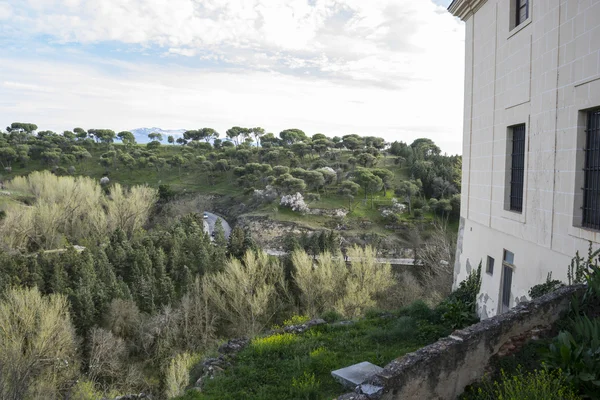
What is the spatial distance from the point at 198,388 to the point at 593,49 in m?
9.13

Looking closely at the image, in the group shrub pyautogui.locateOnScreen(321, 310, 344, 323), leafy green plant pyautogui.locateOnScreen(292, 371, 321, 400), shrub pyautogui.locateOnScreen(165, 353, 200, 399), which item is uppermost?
leafy green plant pyautogui.locateOnScreen(292, 371, 321, 400)

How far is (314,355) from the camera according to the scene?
8305mm

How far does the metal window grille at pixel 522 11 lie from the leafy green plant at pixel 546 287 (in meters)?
5.45

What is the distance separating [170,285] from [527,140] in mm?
22206

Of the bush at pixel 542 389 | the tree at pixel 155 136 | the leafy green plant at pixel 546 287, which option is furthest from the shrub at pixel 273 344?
the tree at pixel 155 136

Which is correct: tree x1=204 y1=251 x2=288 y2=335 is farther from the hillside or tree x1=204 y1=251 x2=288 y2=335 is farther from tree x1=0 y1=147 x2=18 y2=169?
tree x1=0 y1=147 x2=18 y2=169

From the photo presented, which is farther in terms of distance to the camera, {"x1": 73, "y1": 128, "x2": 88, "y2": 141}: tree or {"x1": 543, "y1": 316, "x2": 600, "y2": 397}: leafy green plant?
{"x1": 73, "y1": 128, "x2": 88, "y2": 141}: tree

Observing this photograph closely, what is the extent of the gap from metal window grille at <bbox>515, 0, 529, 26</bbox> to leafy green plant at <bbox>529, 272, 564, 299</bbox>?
545 cm

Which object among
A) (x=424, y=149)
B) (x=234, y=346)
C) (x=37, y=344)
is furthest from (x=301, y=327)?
(x=424, y=149)

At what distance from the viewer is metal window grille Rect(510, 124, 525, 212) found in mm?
8445

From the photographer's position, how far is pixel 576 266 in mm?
6125

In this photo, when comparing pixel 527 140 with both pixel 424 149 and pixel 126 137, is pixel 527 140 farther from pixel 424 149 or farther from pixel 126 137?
pixel 126 137

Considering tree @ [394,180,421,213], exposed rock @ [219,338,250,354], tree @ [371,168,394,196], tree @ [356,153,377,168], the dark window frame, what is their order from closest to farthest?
the dark window frame, exposed rock @ [219,338,250,354], tree @ [394,180,421,213], tree @ [371,168,394,196], tree @ [356,153,377,168]

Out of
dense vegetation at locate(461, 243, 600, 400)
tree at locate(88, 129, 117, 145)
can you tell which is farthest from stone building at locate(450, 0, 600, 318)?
tree at locate(88, 129, 117, 145)
